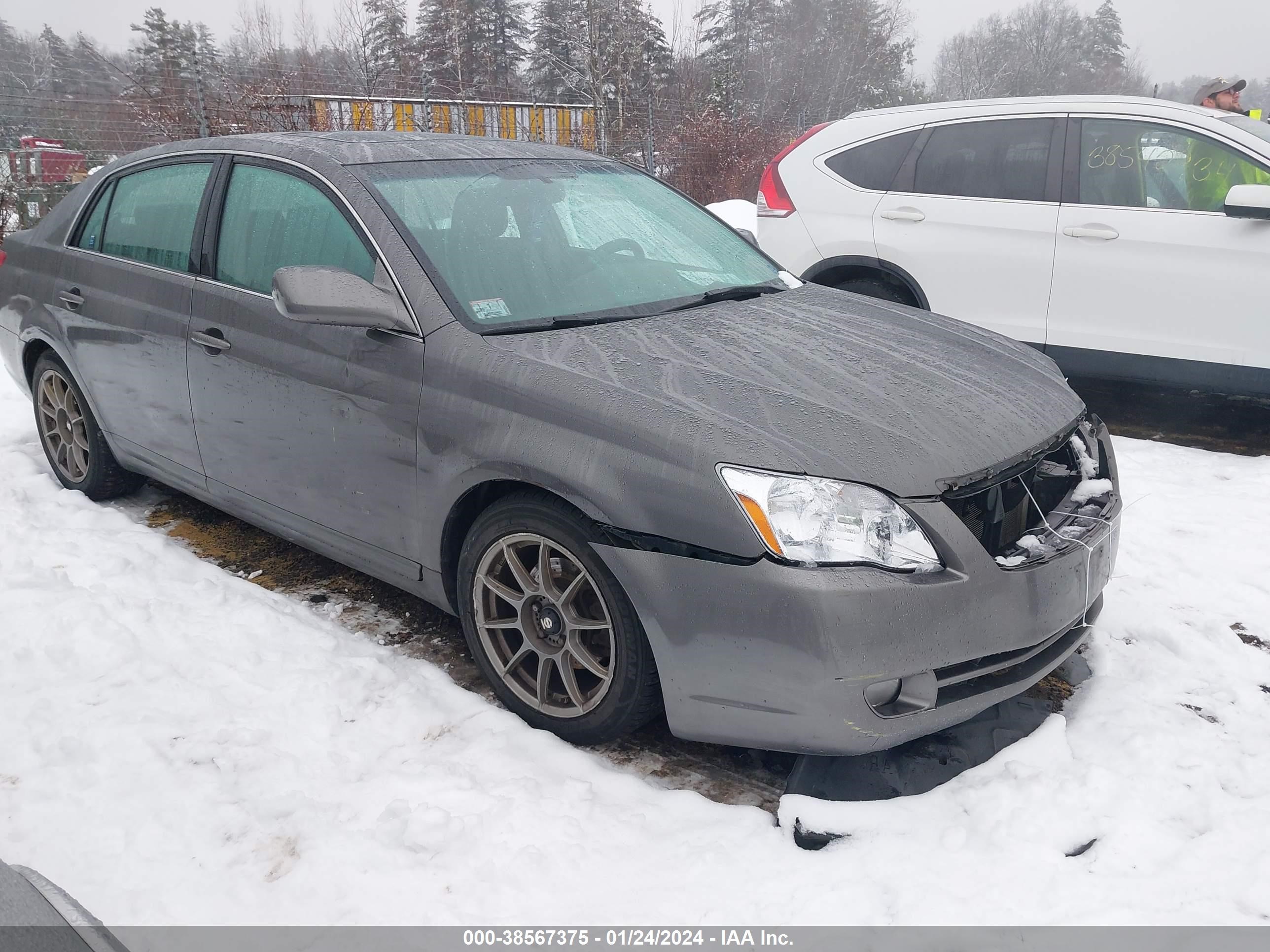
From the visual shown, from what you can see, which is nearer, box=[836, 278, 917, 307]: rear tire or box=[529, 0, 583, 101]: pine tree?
box=[836, 278, 917, 307]: rear tire

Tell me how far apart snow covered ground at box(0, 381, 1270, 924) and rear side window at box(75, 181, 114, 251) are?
1.66 meters

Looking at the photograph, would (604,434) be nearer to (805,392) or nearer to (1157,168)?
(805,392)

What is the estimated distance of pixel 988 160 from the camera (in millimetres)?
5723

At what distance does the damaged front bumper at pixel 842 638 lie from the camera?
7.20 feet

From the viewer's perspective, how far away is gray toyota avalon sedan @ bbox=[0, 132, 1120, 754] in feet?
7.41

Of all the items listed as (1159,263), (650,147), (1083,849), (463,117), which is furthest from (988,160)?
(463,117)

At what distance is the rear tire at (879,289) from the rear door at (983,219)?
167 millimetres

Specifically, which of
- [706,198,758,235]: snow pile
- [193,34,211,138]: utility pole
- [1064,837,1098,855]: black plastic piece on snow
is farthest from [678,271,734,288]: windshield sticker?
[193,34,211,138]: utility pole

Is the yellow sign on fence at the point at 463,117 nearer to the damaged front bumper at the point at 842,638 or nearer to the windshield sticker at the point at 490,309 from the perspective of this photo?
the windshield sticker at the point at 490,309

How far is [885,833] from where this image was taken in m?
2.30

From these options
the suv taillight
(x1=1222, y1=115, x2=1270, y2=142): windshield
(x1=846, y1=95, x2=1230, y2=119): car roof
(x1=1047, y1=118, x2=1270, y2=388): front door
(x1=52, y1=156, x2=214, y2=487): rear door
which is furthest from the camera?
the suv taillight

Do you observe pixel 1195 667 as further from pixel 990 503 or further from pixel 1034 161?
pixel 1034 161

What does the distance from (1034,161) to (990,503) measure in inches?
155

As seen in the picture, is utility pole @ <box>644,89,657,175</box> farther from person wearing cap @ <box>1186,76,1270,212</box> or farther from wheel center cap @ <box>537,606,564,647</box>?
wheel center cap @ <box>537,606,564,647</box>
